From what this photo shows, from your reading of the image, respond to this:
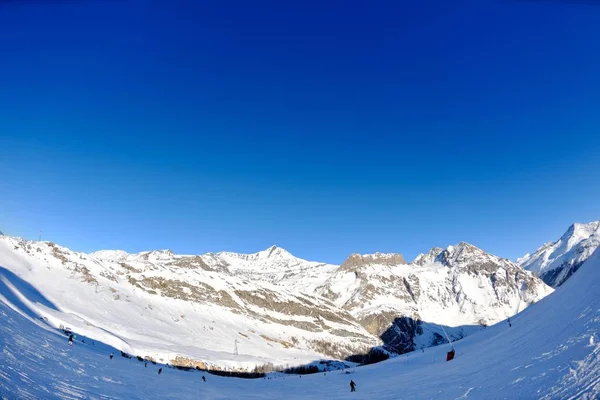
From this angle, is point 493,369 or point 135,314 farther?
point 135,314

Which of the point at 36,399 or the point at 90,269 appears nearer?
the point at 36,399

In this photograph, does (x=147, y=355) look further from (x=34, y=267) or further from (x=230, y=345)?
(x=34, y=267)

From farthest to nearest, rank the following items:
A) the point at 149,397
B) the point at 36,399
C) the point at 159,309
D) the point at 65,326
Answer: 1. the point at 159,309
2. the point at 65,326
3. the point at 149,397
4. the point at 36,399

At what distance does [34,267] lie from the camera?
158m

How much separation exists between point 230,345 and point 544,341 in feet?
517

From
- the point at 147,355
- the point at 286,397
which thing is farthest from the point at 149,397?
the point at 147,355

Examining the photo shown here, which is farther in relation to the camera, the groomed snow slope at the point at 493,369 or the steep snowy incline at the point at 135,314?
the steep snowy incline at the point at 135,314

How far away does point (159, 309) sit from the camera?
7057 inches

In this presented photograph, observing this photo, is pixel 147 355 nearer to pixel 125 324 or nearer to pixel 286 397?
pixel 125 324

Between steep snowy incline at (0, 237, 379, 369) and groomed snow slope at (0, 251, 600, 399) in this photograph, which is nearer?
groomed snow slope at (0, 251, 600, 399)

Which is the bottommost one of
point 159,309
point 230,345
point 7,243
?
point 230,345

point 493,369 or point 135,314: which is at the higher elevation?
point 493,369

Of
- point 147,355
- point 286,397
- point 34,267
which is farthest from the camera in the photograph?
point 34,267

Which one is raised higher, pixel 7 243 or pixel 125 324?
pixel 7 243
